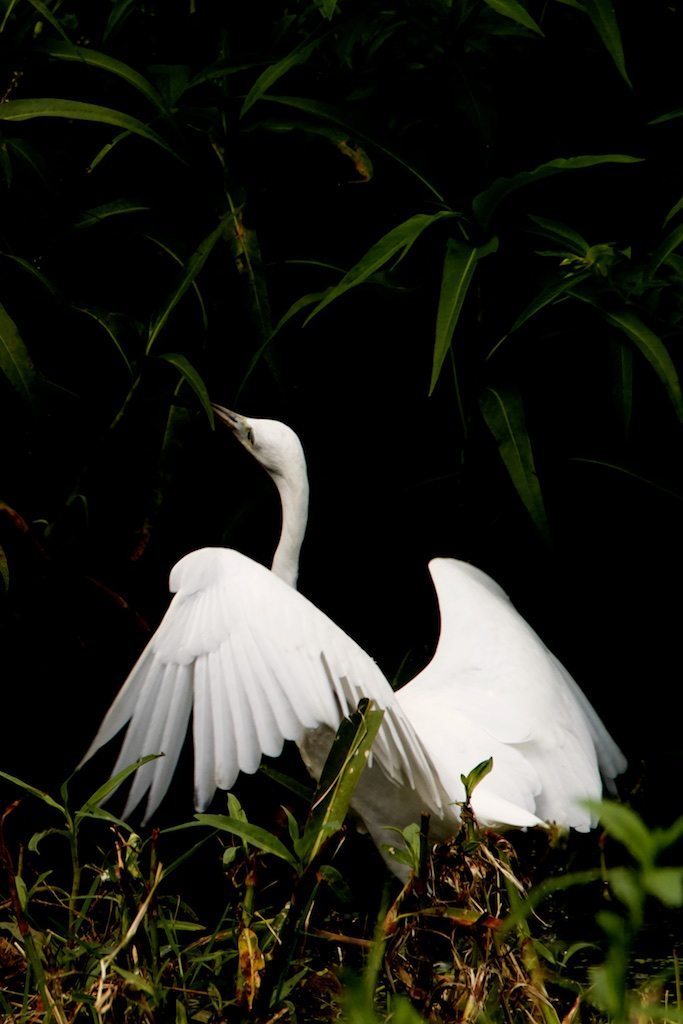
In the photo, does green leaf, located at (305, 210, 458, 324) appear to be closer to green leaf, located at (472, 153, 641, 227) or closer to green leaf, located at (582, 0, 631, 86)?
green leaf, located at (472, 153, 641, 227)

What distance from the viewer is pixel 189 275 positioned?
192cm

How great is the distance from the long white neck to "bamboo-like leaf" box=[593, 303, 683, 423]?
0.58 metres

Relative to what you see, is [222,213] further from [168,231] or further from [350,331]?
[350,331]

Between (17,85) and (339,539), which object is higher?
(17,85)

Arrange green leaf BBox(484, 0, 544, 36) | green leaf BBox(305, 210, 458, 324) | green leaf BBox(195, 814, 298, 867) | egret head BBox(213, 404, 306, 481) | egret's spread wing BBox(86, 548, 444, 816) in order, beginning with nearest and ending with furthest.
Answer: green leaf BBox(195, 814, 298, 867)
egret's spread wing BBox(86, 548, 444, 816)
green leaf BBox(484, 0, 544, 36)
green leaf BBox(305, 210, 458, 324)
egret head BBox(213, 404, 306, 481)

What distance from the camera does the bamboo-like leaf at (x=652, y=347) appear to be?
182cm

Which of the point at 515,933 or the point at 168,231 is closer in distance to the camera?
the point at 515,933

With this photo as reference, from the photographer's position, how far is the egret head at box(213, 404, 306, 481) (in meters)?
1.96

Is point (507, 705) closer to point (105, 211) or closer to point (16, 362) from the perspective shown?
point (16, 362)

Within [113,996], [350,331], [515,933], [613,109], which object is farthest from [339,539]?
[113,996]

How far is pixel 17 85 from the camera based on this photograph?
2029 millimetres

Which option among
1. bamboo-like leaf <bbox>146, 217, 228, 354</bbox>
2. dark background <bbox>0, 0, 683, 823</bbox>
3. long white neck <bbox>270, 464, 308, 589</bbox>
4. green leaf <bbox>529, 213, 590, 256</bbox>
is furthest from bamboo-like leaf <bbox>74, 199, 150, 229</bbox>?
green leaf <bbox>529, 213, 590, 256</bbox>

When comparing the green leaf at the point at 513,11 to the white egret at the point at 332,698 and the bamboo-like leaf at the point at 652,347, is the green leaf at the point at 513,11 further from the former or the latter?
the white egret at the point at 332,698

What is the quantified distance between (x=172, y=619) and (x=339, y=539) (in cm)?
82
